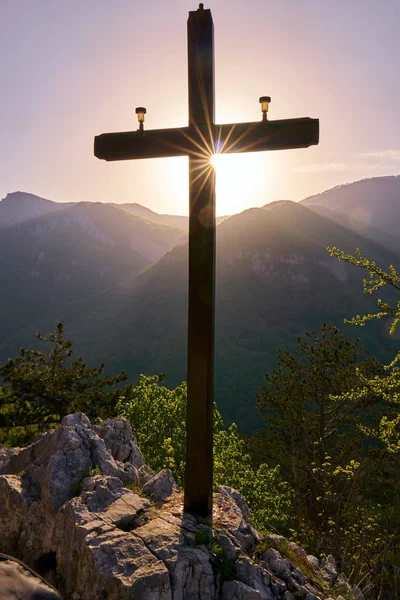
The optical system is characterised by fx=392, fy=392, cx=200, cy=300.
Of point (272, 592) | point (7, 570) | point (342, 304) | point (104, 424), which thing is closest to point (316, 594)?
point (272, 592)

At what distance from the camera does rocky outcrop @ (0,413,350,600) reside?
448 cm

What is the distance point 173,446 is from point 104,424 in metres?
4.84

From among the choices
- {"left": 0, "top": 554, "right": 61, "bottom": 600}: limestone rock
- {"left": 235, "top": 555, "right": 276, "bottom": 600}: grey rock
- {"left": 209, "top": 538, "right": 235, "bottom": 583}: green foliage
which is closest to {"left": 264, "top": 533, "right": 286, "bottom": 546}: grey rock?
{"left": 235, "top": 555, "right": 276, "bottom": 600}: grey rock

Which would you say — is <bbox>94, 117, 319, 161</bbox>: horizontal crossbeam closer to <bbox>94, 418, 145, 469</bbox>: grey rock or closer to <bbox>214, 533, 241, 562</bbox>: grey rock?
<bbox>214, 533, 241, 562</bbox>: grey rock

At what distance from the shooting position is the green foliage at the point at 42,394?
19923mm

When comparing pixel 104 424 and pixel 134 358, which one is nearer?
pixel 104 424

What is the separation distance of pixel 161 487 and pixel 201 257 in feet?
12.7

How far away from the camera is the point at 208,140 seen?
5234 millimetres

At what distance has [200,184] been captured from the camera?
206 inches

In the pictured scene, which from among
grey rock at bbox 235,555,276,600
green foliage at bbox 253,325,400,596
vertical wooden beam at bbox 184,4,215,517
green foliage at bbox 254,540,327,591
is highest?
vertical wooden beam at bbox 184,4,215,517

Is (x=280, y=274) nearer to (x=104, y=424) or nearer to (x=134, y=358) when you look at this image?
(x=134, y=358)

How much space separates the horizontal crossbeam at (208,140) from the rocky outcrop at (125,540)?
482 centimetres

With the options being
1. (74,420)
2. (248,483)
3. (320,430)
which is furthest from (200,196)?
(320,430)

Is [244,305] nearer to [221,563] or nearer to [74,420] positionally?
[74,420]
